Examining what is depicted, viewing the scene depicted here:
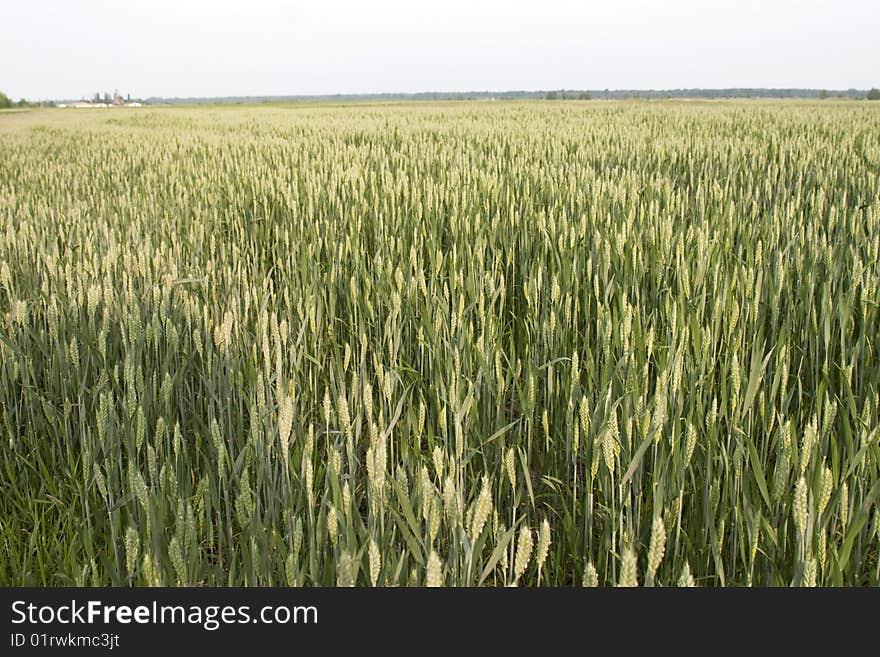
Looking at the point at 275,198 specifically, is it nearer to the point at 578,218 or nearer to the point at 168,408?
the point at 578,218

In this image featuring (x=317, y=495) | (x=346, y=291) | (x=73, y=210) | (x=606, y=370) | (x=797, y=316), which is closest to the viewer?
(x=317, y=495)

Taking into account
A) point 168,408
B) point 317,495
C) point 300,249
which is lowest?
point 317,495

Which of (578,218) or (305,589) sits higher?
(578,218)

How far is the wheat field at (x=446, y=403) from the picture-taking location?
111cm

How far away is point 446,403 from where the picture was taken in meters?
1.46

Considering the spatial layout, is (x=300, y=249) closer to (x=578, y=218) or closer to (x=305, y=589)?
(x=578, y=218)

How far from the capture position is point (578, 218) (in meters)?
3.16

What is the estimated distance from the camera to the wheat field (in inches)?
43.6

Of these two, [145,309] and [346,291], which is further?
[346,291]

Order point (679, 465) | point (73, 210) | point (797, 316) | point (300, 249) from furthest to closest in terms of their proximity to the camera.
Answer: point (73, 210)
point (300, 249)
point (797, 316)
point (679, 465)

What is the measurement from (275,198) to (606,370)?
3.00 meters

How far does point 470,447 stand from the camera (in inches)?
59.6

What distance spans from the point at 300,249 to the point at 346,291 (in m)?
0.52

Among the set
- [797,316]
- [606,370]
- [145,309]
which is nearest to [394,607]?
[606,370]
